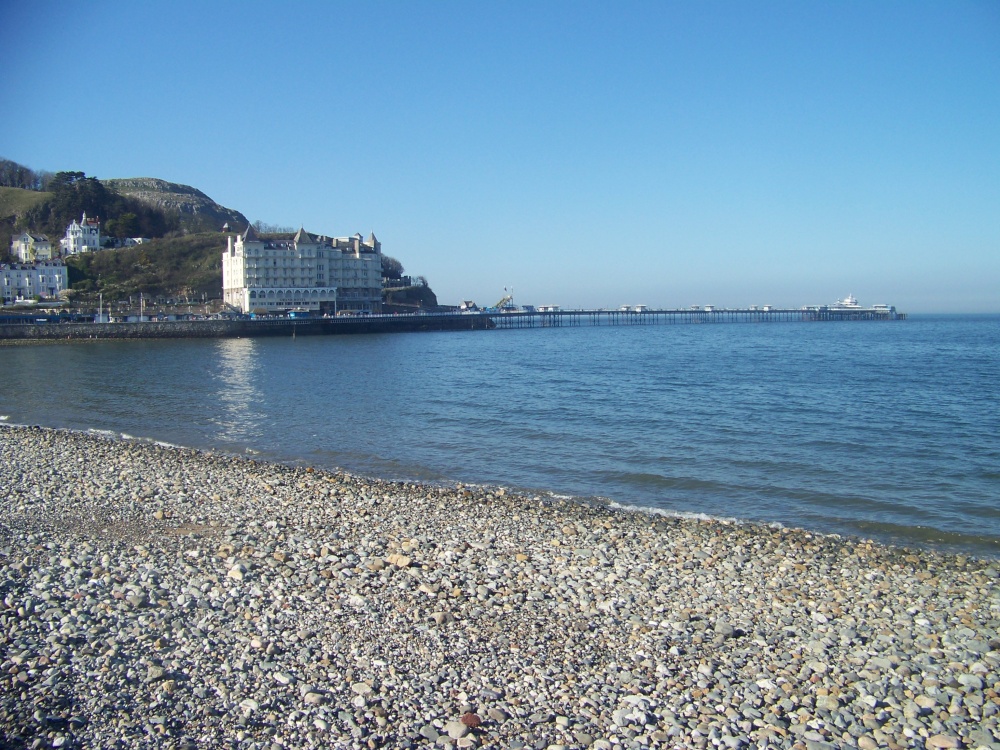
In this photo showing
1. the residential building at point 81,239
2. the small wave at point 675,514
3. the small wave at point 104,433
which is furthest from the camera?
the residential building at point 81,239

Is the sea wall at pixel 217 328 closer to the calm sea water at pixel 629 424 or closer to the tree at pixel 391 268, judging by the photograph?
the calm sea water at pixel 629 424

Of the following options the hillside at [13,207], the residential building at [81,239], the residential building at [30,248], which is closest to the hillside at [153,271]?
the residential building at [81,239]

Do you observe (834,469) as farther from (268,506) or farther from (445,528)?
(268,506)

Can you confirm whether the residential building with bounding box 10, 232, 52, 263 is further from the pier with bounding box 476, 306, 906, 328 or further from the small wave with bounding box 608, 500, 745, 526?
the small wave with bounding box 608, 500, 745, 526

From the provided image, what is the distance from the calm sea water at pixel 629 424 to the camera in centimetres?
1309

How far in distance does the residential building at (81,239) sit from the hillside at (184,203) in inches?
783

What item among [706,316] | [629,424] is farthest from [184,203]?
[629,424]

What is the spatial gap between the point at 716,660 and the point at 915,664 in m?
1.86

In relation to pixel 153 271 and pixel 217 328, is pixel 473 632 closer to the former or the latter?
pixel 217 328

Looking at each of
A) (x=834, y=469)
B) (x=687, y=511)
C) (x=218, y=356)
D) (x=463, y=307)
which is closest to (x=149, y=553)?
(x=687, y=511)

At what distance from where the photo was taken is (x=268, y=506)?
11.4 metres

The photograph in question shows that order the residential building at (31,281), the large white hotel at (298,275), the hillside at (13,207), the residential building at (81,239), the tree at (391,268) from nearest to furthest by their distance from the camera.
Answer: the residential building at (31,281) → the large white hotel at (298,275) → the residential building at (81,239) → the hillside at (13,207) → the tree at (391,268)

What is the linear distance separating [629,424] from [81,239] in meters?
111

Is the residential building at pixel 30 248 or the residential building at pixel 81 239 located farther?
the residential building at pixel 81 239
